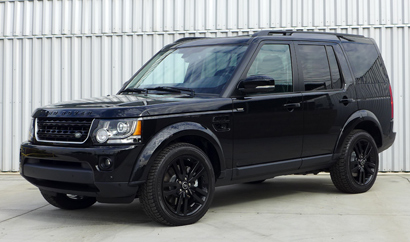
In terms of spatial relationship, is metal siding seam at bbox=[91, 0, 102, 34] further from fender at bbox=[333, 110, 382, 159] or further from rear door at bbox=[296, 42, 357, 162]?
fender at bbox=[333, 110, 382, 159]

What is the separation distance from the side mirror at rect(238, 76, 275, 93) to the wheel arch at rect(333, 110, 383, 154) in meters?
1.55

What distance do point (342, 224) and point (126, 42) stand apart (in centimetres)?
611

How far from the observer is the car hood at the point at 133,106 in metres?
5.32

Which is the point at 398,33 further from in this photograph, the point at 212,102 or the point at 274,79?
the point at 212,102

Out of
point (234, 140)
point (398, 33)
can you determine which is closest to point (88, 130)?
point (234, 140)

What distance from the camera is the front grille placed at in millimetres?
5394

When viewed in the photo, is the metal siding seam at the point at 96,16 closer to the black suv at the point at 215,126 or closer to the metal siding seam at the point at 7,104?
the metal siding seam at the point at 7,104

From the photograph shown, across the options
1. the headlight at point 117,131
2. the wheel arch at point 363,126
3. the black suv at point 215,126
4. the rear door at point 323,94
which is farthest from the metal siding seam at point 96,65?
the headlight at point 117,131

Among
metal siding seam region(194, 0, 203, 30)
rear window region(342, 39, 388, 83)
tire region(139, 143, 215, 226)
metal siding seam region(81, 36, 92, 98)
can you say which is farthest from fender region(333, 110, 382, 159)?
metal siding seam region(81, 36, 92, 98)

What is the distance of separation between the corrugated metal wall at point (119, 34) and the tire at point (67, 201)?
4.17 m

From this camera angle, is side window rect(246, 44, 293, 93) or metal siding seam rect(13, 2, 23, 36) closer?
side window rect(246, 44, 293, 93)

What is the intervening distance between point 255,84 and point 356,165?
2.17m

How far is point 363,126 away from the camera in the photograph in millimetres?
7789

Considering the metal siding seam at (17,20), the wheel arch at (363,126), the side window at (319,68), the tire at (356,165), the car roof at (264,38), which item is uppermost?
the metal siding seam at (17,20)
